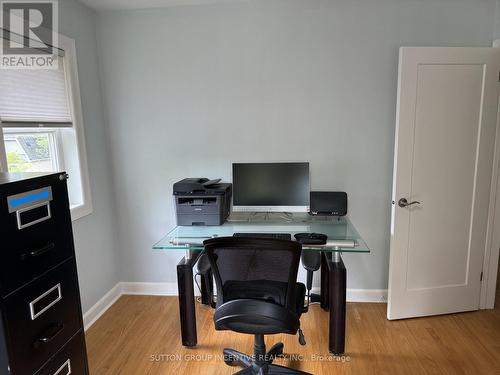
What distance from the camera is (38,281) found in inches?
50.9

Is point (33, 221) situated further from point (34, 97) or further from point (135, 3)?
point (135, 3)

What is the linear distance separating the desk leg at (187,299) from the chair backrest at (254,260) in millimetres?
554

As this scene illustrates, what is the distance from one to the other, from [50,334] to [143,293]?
1.73 m

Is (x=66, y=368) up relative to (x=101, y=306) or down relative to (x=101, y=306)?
up

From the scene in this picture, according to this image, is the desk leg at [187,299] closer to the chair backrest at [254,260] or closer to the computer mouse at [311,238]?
the chair backrest at [254,260]

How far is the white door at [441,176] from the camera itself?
90.2 inches

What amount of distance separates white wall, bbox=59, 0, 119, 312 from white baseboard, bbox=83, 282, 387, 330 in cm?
7

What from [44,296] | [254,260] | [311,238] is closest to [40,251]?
[44,296]

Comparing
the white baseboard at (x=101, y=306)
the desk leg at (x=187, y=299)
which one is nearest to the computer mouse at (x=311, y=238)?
the desk leg at (x=187, y=299)

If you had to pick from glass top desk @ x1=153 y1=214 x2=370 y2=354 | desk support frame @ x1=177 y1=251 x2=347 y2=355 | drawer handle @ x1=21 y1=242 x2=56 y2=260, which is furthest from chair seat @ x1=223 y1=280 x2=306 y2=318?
drawer handle @ x1=21 y1=242 x2=56 y2=260

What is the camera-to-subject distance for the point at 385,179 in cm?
265

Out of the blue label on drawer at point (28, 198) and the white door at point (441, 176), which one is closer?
the blue label on drawer at point (28, 198)

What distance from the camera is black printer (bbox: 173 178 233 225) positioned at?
7.99 ft

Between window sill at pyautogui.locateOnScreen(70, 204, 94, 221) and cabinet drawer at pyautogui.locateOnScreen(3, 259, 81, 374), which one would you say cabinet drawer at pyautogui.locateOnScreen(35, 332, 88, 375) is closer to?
cabinet drawer at pyautogui.locateOnScreen(3, 259, 81, 374)
